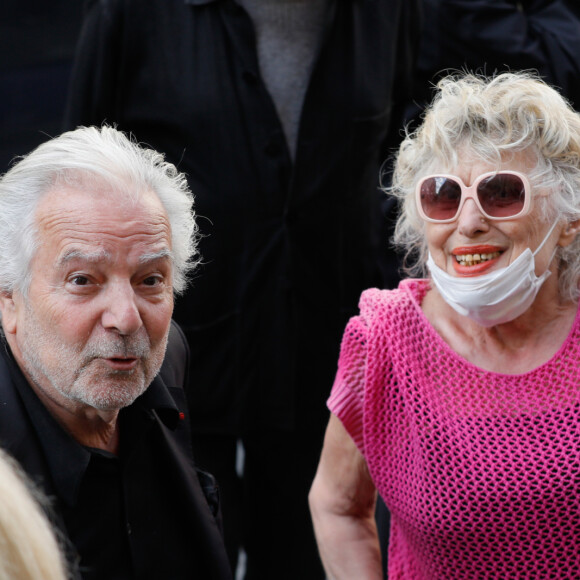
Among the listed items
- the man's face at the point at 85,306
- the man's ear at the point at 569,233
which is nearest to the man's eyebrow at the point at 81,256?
the man's face at the point at 85,306

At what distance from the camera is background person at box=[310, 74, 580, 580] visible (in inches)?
107

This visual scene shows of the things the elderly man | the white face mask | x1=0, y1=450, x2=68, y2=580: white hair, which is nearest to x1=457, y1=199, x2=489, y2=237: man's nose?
the white face mask

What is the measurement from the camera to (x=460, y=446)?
2.77 m

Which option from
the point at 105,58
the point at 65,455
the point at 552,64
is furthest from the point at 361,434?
the point at 552,64

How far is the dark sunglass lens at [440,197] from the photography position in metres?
2.81

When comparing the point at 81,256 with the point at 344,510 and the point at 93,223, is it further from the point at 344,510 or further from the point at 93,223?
the point at 344,510

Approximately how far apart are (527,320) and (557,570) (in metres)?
0.63

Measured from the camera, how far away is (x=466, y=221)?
2.78m

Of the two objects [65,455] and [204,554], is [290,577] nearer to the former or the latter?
[204,554]

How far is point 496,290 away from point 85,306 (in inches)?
39.5

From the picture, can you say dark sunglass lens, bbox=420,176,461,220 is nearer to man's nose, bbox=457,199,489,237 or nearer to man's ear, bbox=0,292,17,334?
man's nose, bbox=457,199,489,237

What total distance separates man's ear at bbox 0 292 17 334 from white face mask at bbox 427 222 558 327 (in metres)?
1.05

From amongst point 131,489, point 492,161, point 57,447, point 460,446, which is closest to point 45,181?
point 57,447

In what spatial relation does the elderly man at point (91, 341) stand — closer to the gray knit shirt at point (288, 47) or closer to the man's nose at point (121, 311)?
the man's nose at point (121, 311)
